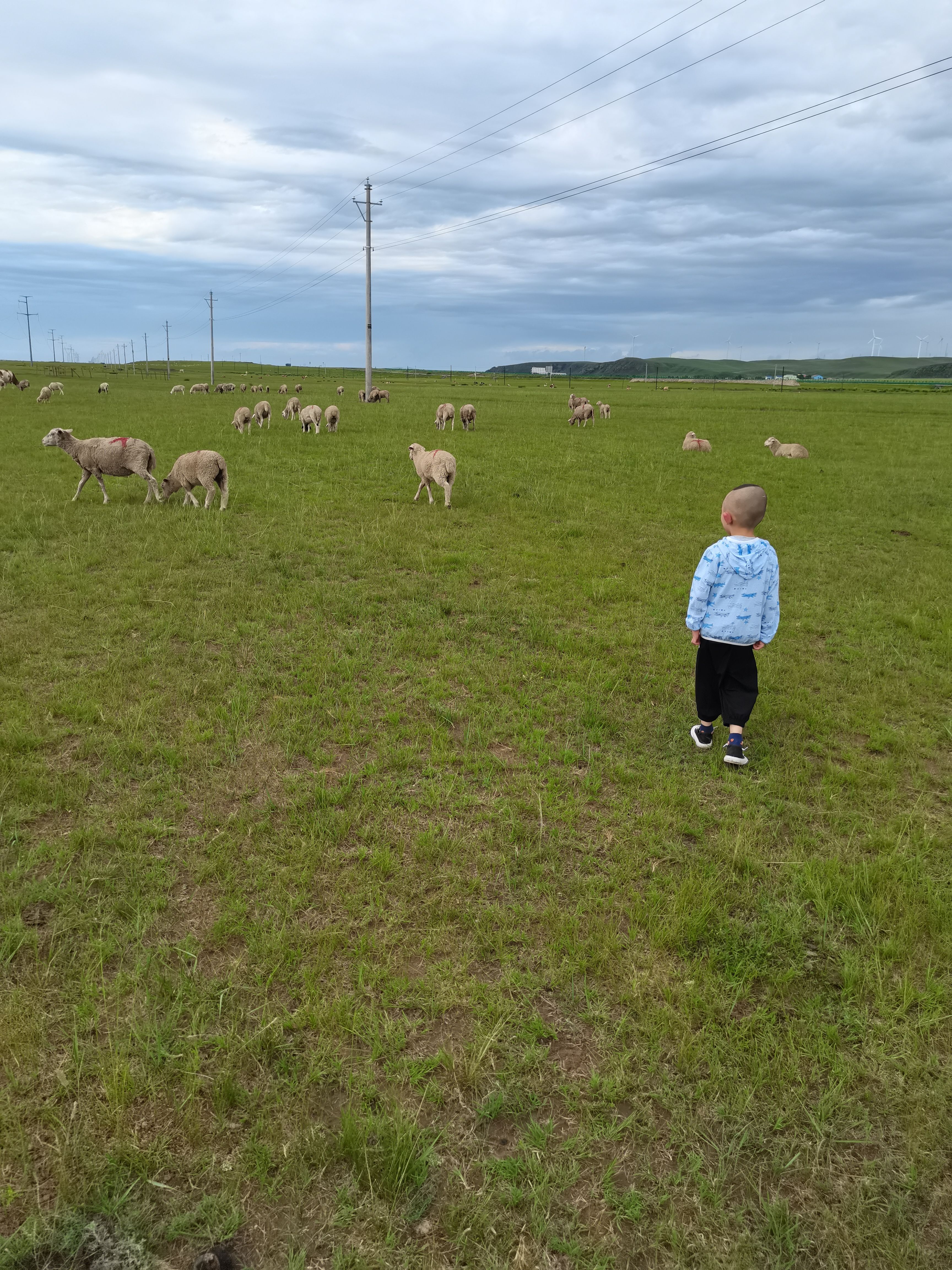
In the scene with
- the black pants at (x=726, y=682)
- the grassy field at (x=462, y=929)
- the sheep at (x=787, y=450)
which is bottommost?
the grassy field at (x=462, y=929)

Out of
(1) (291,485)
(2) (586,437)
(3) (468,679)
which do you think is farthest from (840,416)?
(3) (468,679)

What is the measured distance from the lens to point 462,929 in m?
4.02

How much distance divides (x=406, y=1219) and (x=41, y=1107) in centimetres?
158

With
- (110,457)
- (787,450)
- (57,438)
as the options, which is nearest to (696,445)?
(787,450)

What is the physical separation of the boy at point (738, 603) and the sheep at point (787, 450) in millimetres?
20280

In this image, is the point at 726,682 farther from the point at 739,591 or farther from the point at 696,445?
the point at 696,445

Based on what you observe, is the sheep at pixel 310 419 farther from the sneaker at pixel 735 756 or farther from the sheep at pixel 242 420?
the sneaker at pixel 735 756

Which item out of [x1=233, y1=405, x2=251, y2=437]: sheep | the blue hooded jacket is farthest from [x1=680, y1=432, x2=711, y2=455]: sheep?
the blue hooded jacket

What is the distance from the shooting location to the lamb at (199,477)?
12672 mm

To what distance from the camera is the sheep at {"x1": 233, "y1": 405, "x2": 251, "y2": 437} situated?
25500 millimetres

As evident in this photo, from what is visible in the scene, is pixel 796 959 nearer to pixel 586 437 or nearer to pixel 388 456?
pixel 388 456

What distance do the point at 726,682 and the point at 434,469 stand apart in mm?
9220

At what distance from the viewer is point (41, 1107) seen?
2.92 meters

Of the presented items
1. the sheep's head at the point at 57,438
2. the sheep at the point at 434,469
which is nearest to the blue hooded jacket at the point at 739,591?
the sheep at the point at 434,469
